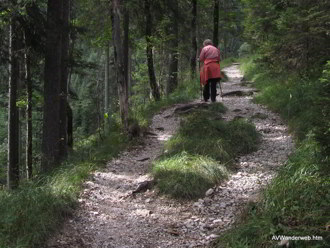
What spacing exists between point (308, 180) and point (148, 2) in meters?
10.8

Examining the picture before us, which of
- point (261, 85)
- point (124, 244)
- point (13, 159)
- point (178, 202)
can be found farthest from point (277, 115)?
point (13, 159)

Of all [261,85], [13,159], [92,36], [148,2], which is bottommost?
[13,159]

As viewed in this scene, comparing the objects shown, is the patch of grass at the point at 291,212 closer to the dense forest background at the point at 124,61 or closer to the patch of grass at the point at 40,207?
the dense forest background at the point at 124,61

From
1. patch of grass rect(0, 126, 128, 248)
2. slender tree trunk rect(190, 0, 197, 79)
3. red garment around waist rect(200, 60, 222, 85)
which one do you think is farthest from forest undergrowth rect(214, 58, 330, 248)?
slender tree trunk rect(190, 0, 197, 79)

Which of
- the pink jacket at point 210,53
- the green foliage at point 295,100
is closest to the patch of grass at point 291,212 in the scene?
the green foliage at point 295,100

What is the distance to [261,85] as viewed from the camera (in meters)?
15.4

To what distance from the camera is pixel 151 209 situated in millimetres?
5699

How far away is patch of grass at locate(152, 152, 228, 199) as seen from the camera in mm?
5906

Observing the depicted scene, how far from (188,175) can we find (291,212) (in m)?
2.33

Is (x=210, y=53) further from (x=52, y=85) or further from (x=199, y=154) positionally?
(x=52, y=85)

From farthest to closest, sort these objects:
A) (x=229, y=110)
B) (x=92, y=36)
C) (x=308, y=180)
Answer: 1. (x=92, y=36)
2. (x=229, y=110)
3. (x=308, y=180)

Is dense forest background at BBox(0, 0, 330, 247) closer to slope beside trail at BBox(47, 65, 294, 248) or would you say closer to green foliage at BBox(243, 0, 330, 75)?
green foliage at BBox(243, 0, 330, 75)

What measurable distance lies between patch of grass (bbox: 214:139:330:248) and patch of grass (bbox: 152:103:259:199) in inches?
57.3

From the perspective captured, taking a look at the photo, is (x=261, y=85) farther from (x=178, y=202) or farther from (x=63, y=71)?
(x=178, y=202)
